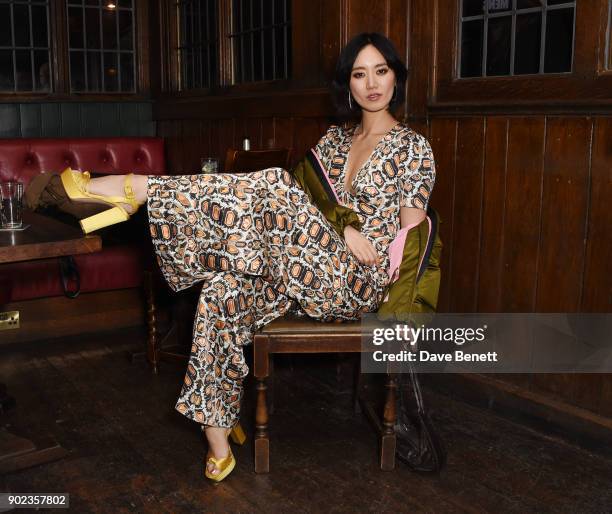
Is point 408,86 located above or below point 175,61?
below

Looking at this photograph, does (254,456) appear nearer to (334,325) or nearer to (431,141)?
(334,325)

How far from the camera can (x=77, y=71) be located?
4738 millimetres

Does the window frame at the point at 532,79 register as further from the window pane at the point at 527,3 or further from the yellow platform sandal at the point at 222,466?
the yellow platform sandal at the point at 222,466

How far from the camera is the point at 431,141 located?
9.51 feet

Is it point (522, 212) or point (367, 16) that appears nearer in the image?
point (522, 212)

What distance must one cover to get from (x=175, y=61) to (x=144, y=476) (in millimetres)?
3189

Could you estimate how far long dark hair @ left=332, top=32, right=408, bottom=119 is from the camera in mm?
2512

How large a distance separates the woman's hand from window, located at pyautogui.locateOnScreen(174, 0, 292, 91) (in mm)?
1666

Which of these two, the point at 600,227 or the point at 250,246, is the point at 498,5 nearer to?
the point at 600,227

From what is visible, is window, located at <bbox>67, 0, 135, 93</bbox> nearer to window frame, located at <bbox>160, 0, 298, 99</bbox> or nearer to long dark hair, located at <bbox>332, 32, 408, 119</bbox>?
window frame, located at <bbox>160, 0, 298, 99</bbox>

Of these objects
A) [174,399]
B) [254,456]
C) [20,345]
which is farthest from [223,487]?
[20,345]

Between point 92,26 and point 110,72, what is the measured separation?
307mm

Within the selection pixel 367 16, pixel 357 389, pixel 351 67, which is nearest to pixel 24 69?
pixel 367 16

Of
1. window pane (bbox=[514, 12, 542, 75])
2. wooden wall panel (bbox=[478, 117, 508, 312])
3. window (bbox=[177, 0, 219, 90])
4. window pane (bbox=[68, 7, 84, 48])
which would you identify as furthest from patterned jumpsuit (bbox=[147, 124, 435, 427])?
window pane (bbox=[68, 7, 84, 48])
